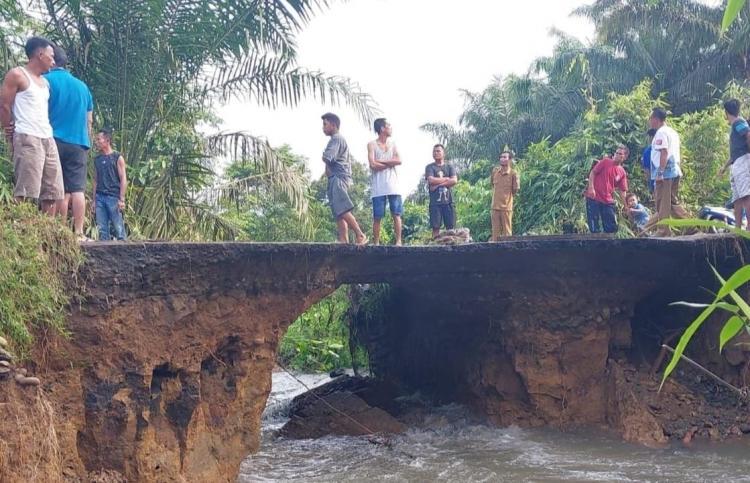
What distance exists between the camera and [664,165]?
27.3 ft

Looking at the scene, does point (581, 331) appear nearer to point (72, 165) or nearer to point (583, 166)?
point (583, 166)

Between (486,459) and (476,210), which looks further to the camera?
(476,210)

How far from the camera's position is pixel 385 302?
11.6 meters

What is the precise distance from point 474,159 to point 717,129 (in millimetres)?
11666

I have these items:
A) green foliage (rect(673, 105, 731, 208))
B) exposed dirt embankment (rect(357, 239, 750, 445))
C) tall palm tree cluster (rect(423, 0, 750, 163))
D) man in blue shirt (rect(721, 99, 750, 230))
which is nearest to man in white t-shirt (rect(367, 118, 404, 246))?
exposed dirt embankment (rect(357, 239, 750, 445))

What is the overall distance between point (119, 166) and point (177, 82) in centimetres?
250

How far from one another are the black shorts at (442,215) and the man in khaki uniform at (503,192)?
60cm

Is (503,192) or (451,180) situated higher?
(451,180)

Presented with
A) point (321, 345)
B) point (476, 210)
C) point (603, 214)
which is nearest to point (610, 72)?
point (476, 210)

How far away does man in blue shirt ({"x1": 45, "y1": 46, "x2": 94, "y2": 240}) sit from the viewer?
20.0 feet

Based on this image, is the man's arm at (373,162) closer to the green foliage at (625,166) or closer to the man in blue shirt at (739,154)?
the man in blue shirt at (739,154)

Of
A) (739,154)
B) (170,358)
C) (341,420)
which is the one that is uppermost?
(739,154)

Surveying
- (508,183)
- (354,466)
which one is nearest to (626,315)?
(508,183)

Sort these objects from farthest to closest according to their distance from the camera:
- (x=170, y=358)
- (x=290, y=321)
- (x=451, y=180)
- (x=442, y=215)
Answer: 1. (x=442, y=215)
2. (x=451, y=180)
3. (x=290, y=321)
4. (x=170, y=358)
